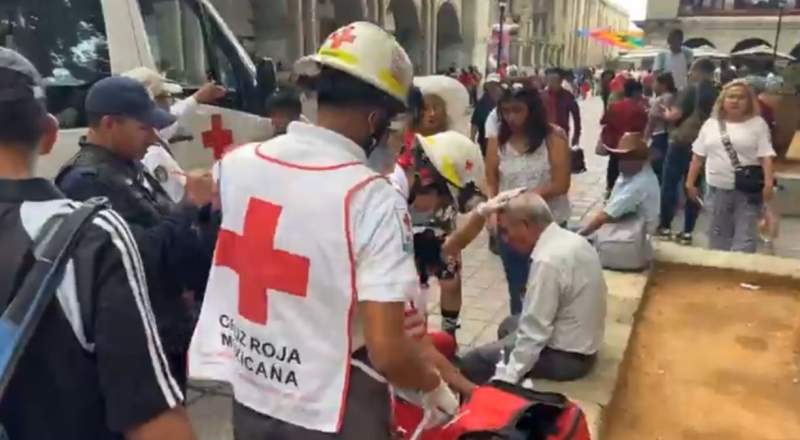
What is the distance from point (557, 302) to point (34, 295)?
8.31 ft

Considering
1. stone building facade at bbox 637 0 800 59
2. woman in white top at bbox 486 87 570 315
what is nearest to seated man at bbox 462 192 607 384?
woman in white top at bbox 486 87 570 315

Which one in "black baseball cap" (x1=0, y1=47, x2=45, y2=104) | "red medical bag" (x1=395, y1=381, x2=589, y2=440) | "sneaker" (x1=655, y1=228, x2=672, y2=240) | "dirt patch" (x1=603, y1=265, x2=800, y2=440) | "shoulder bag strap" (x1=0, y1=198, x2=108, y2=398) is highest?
"black baseball cap" (x1=0, y1=47, x2=45, y2=104)

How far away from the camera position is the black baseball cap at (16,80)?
1382 mm

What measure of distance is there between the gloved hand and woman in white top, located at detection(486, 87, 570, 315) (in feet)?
6.85

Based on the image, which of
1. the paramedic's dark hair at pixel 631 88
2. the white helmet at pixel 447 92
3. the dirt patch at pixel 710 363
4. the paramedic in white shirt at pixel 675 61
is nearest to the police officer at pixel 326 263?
the dirt patch at pixel 710 363

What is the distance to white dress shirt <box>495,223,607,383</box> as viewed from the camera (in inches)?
134

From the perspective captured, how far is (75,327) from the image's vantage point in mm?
1337

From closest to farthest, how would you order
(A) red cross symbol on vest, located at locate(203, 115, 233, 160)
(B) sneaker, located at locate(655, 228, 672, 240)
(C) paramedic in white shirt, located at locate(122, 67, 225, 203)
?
(C) paramedic in white shirt, located at locate(122, 67, 225, 203) → (A) red cross symbol on vest, located at locate(203, 115, 233, 160) → (B) sneaker, located at locate(655, 228, 672, 240)

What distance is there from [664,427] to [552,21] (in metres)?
61.9

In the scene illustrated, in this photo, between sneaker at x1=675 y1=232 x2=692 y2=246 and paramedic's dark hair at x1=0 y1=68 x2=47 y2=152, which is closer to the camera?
paramedic's dark hair at x1=0 y1=68 x2=47 y2=152

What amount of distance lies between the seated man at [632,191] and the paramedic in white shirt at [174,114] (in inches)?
102

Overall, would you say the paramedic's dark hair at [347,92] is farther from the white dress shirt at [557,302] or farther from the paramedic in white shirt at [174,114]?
the white dress shirt at [557,302]

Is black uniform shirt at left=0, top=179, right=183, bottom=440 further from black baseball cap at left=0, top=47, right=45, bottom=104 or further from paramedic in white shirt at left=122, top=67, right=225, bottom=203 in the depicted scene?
paramedic in white shirt at left=122, top=67, right=225, bottom=203

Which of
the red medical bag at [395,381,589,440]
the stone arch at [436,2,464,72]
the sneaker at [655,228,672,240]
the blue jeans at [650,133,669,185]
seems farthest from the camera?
the stone arch at [436,2,464,72]
